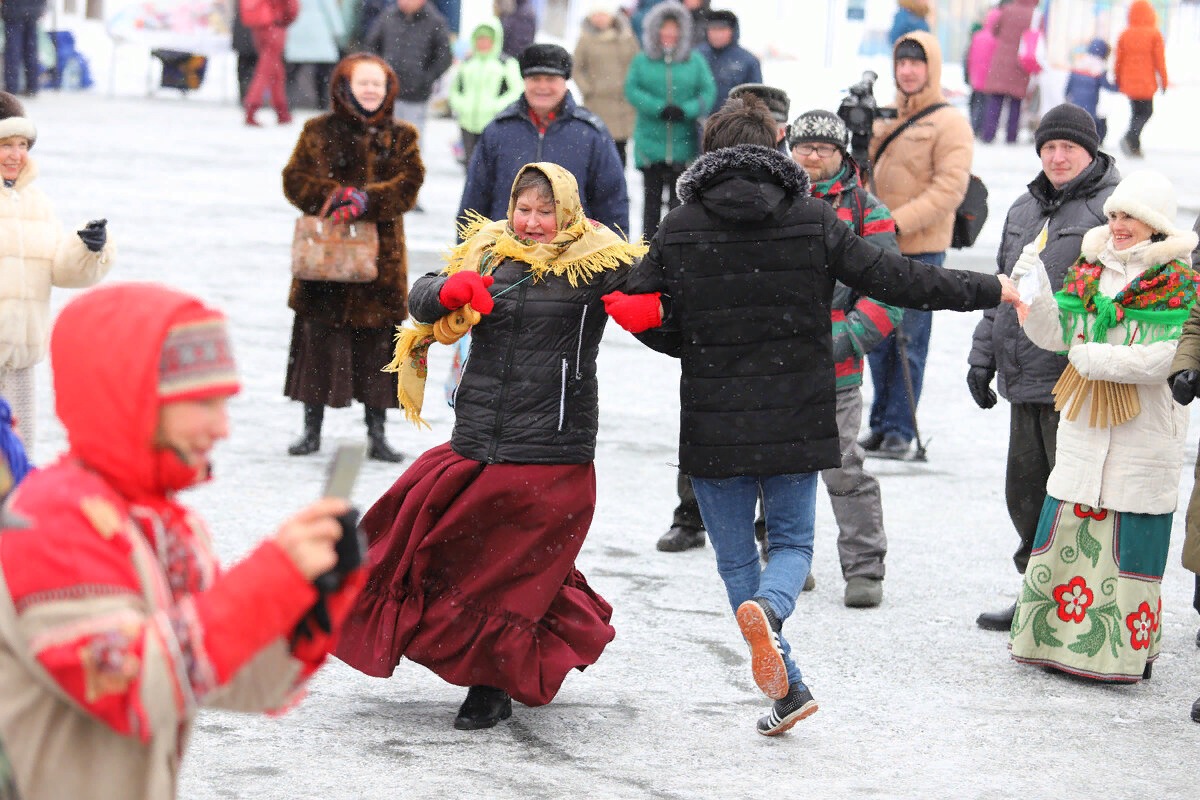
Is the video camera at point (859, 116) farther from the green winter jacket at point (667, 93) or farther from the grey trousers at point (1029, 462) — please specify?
the green winter jacket at point (667, 93)

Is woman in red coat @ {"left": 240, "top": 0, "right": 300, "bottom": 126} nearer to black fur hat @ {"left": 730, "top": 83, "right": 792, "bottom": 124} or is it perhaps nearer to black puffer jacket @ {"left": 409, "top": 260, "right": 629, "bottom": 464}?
black fur hat @ {"left": 730, "top": 83, "right": 792, "bottom": 124}

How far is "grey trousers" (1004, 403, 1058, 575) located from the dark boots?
2.12 m

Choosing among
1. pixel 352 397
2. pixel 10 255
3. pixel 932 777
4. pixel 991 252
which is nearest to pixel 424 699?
pixel 932 777

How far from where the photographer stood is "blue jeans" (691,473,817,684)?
15.2 feet

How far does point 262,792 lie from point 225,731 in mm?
450

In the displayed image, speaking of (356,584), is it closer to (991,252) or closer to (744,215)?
(744,215)

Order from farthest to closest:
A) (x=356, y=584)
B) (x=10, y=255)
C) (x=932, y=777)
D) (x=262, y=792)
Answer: (x=10, y=255)
(x=932, y=777)
(x=262, y=792)
(x=356, y=584)

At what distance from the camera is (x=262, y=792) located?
4023 millimetres

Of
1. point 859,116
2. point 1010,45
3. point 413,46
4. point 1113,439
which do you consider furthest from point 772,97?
point 1010,45

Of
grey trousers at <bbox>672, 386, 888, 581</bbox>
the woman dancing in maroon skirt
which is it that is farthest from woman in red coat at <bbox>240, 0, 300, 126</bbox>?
the woman dancing in maroon skirt

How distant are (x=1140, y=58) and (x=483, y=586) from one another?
17.8 meters

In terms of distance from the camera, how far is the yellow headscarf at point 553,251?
15.2ft

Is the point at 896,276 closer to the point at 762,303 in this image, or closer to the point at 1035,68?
the point at 762,303

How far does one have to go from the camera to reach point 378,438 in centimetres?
783
